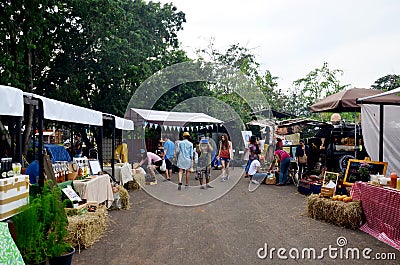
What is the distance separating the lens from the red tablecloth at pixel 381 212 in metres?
5.67

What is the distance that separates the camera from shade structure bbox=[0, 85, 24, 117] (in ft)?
14.8

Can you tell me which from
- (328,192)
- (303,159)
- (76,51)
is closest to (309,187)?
(303,159)

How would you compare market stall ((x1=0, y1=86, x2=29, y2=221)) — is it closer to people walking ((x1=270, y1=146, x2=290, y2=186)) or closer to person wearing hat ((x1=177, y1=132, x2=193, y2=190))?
person wearing hat ((x1=177, y1=132, x2=193, y2=190))

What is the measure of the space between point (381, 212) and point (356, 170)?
1927 millimetres

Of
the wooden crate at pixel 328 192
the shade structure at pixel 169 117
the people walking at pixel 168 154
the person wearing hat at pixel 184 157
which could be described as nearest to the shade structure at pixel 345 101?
the wooden crate at pixel 328 192

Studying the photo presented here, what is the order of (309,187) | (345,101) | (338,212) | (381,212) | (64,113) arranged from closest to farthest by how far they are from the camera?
1. (381,212)
2. (64,113)
3. (338,212)
4. (345,101)
5. (309,187)

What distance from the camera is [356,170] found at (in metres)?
7.91

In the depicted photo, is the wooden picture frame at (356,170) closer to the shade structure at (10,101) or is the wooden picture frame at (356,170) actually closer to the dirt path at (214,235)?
the dirt path at (214,235)

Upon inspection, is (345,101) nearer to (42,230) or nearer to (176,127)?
(42,230)

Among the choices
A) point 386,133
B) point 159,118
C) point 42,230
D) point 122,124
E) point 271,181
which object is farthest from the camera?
point 159,118

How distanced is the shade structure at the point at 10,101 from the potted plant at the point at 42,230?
3.24 feet

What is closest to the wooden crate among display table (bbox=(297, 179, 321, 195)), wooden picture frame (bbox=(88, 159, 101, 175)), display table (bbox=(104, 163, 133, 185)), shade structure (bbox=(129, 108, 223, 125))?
display table (bbox=(297, 179, 321, 195))

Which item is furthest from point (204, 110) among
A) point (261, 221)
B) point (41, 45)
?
point (261, 221)

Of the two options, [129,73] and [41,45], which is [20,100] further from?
[129,73]
